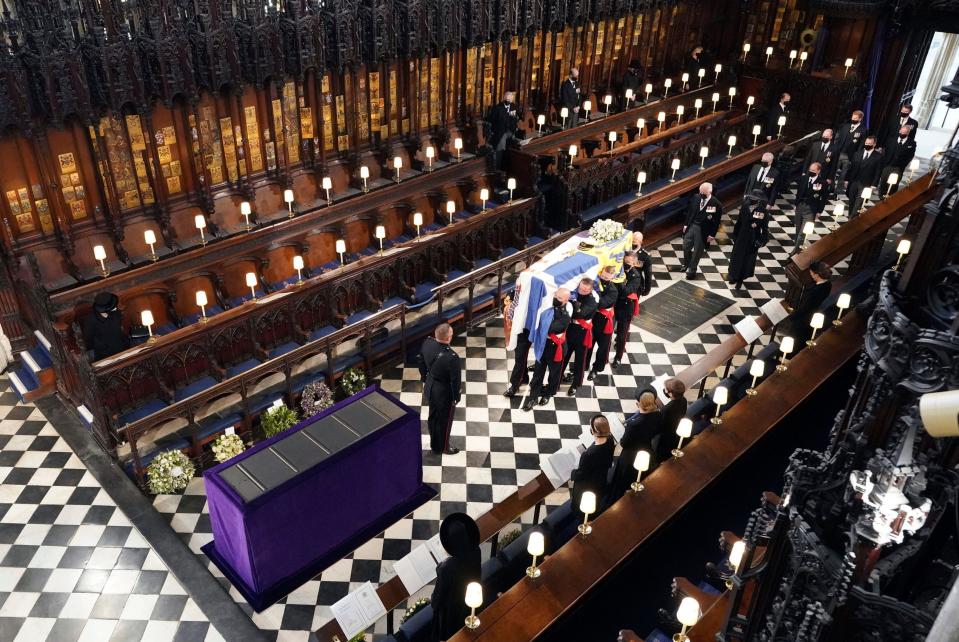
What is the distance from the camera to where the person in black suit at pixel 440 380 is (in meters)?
8.24

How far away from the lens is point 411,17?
39.2ft

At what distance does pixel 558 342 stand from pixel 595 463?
254 centimetres

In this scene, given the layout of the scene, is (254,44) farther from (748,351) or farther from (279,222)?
(748,351)

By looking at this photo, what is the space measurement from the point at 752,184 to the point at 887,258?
276cm

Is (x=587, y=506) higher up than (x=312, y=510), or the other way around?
(x=587, y=506)

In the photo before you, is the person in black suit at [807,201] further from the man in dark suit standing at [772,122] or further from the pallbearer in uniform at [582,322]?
Result: the pallbearer in uniform at [582,322]

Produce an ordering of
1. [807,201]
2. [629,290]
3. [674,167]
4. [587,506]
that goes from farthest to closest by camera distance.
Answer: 1. [674,167]
2. [807,201]
3. [629,290]
4. [587,506]

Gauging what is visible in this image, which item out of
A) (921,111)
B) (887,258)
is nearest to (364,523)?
(887,258)

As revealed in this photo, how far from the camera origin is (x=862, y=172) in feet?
48.6

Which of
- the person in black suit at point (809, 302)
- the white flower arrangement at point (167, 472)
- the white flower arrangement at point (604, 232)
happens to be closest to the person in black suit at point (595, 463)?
the white flower arrangement at point (604, 232)

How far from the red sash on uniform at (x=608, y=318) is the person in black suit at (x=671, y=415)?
195 centimetres

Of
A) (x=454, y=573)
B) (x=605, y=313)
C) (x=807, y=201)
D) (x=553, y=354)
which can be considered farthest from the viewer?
(x=807, y=201)

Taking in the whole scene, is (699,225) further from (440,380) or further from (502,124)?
(440,380)

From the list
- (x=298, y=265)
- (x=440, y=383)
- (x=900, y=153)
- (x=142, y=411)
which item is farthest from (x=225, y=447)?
(x=900, y=153)
